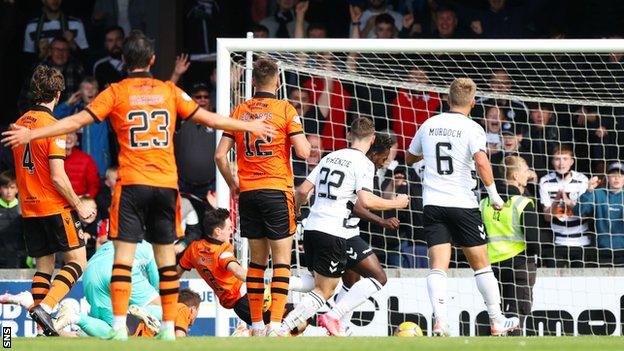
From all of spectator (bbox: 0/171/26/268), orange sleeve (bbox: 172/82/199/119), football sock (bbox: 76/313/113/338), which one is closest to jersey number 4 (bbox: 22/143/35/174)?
football sock (bbox: 76/313/113/338)

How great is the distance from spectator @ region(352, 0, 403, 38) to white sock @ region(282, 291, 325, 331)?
6.14m

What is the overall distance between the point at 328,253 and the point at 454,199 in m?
1.27

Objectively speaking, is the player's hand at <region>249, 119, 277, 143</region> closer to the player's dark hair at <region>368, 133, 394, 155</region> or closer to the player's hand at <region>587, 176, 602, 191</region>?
the player's dark hair at <region>368, 133, 394, 155</region>

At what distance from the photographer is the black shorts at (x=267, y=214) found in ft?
38.1

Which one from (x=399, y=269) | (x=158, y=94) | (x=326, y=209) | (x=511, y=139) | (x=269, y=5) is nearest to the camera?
(x=158, y=94)

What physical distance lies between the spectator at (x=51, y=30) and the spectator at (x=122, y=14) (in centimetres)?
64

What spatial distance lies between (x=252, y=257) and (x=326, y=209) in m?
1.18

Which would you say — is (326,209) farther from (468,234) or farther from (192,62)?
(192,62)

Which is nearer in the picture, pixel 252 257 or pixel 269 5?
pixel 252 257

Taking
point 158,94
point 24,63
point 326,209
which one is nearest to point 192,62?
point 24,63

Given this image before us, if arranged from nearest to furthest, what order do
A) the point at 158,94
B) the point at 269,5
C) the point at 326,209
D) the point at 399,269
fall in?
the point at 158,94
the point at 326,209
the point at 399,269
the point at 269,5

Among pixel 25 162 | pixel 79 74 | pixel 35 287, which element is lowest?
pixel 35 287

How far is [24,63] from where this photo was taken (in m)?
18.9

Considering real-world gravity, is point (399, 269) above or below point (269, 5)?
below
